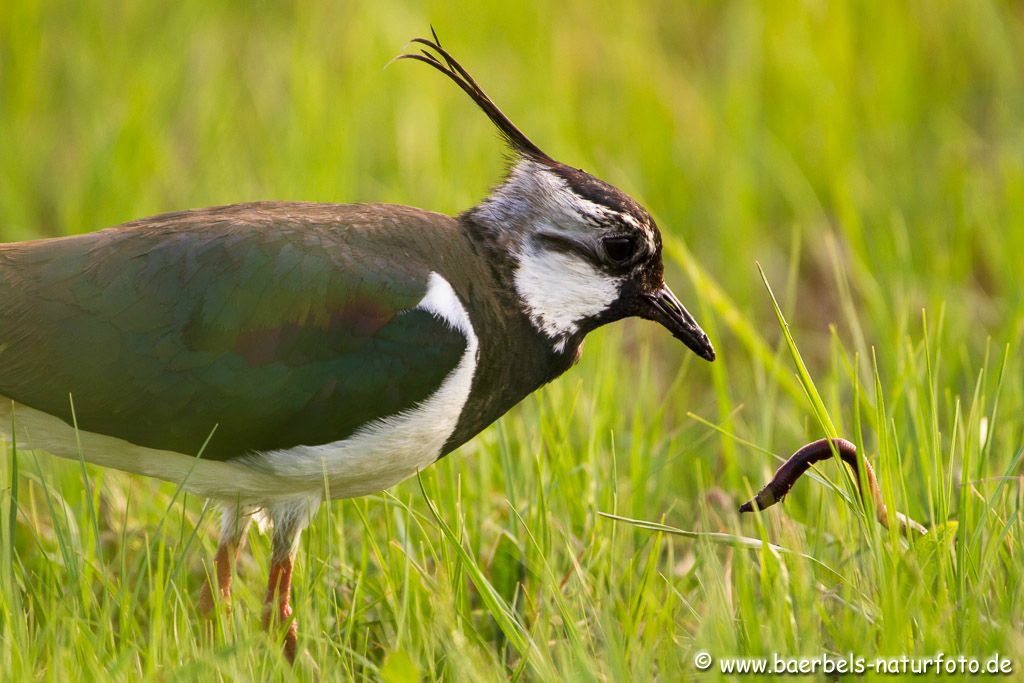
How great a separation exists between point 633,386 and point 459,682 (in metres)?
2.82

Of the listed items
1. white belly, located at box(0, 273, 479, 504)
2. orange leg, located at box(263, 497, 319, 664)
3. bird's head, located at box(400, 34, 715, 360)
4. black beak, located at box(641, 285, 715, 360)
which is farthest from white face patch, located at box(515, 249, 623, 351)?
orange leg, located at box(263, 497, 319, 664)

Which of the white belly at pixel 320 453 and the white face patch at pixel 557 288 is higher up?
the white face patch at pixel 557 288

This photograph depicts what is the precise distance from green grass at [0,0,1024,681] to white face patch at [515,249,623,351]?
35 centimetres

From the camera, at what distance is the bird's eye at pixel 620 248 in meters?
4.31

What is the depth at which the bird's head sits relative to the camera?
169 inches

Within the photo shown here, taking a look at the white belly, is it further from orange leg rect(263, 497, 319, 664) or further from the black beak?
the black beak

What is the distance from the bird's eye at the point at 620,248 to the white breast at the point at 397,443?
0.56 m

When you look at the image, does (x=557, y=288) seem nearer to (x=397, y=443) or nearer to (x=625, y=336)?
(x=397, y=443)

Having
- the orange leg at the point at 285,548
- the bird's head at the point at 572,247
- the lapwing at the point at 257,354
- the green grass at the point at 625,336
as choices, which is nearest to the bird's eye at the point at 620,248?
the bird's head at the point at 572,247

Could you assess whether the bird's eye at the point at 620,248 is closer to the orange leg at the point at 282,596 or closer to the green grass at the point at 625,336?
the green grass at the point at 625,336

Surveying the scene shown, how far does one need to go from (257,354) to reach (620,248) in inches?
48.0

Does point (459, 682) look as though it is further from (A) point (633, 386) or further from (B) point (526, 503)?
(A) point (633, 386)

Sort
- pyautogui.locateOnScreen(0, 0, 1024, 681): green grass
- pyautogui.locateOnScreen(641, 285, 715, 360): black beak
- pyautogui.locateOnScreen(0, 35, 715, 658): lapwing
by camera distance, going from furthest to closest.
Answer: pyautogui.locateOnScreen(641, 285, 715, 360): black beak
pyautogui.locateOnScreen(0, 35, 715, 658): lapwing
pyautogui.locateOnScreen(0, 0, 1024, 681): green grass

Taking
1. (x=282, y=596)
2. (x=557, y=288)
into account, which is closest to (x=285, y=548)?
(x=282, y=596)
